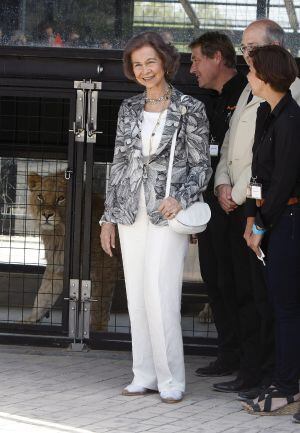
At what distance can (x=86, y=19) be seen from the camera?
7.56m

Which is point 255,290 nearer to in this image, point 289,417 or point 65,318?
point 289,417

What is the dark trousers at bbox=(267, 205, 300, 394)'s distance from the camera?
5.77 m

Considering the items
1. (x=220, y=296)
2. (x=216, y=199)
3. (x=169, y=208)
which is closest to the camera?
(x=169, y=208)

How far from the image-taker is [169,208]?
5.98 metres

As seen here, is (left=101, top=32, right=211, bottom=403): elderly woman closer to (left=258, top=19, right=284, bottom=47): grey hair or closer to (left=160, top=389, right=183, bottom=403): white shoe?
(left=160, top=389, right=183, bottom=403): white shoe

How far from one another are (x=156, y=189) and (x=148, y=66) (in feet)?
2.35

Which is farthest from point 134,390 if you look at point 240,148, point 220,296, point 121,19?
point 121,19

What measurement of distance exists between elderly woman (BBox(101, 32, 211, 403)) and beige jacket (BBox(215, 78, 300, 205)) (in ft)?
0.88

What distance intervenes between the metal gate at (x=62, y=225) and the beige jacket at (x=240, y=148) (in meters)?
1.27

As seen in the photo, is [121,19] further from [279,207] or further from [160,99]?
[279,207]

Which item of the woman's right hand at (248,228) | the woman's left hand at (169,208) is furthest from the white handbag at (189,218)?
the woman's right hand at (248,228)

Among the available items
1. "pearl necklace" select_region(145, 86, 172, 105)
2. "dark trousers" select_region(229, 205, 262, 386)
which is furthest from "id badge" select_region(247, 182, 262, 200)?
"pearl necklace" select_region(145, 86, 172, 105)

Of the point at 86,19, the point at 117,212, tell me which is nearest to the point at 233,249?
the point at 117,212

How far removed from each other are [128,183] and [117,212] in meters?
0.18
